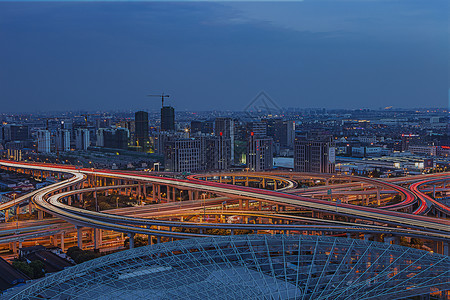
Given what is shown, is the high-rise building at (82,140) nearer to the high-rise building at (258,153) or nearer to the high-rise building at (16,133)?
the high-rise building at (16,133)

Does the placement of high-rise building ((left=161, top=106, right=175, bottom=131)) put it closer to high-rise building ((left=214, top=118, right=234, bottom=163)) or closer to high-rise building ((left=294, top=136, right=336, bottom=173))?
high-rise building ((left=214, top=118, right=234, bottom=163))

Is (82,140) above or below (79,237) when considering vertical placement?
Answer: above

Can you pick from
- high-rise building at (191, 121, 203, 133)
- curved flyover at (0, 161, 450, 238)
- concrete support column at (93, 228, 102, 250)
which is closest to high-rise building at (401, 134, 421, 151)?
high-rise building at (191, 121, 203, 133)

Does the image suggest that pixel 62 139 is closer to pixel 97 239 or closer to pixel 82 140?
pixel 82 140

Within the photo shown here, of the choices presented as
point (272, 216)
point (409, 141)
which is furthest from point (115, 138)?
point (272, 216)

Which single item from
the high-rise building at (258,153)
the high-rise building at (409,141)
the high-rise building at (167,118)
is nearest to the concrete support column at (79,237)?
the high-rise building at (258,153)

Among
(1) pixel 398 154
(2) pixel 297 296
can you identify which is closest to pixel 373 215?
(2) pixel 297 296

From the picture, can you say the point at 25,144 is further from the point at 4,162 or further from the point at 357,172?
the point at 357,172
